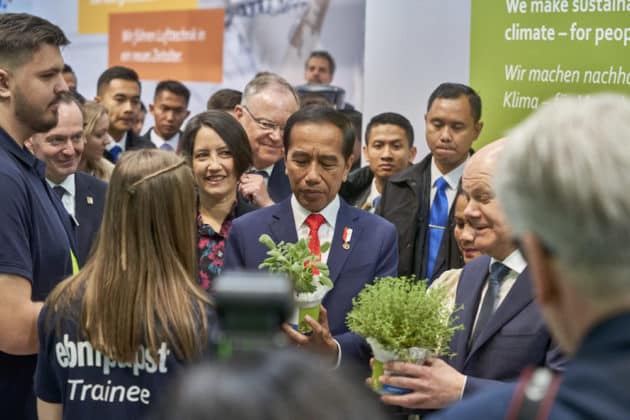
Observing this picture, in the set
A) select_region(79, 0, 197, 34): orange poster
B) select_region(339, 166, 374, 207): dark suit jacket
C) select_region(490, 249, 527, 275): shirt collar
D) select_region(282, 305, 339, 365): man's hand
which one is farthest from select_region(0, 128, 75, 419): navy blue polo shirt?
select_region(79, 0, 197, 34): orange poster

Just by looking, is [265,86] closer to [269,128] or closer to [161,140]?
[269,128]

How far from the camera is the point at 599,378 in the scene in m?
1.09

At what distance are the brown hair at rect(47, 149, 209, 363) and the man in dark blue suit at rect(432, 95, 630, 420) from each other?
4.24ft

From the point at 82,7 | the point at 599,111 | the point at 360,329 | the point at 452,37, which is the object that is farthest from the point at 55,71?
the point at 82,7

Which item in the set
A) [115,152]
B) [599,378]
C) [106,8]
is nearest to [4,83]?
[599,378]

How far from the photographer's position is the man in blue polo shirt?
102 inches

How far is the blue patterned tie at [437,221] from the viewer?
15.8ft

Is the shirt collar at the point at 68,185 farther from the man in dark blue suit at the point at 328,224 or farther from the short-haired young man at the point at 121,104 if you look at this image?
the short-haired young man at the point at 121,104

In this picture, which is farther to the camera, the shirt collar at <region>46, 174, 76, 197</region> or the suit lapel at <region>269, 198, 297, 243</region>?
the shirt collar at <region>46, 174, 76, 197</region>

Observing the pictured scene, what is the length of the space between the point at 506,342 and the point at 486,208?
0.45 m

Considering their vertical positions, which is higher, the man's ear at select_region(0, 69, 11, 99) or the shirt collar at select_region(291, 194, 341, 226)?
the man's ear at select_region(0, 69, 11, 99)

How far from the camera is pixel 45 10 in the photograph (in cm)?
1136

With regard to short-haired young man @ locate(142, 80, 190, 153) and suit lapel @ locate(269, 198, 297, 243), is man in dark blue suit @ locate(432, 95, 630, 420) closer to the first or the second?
suit lapel @ locate(269, 198, 297, 243)

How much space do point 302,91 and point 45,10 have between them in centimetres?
495
